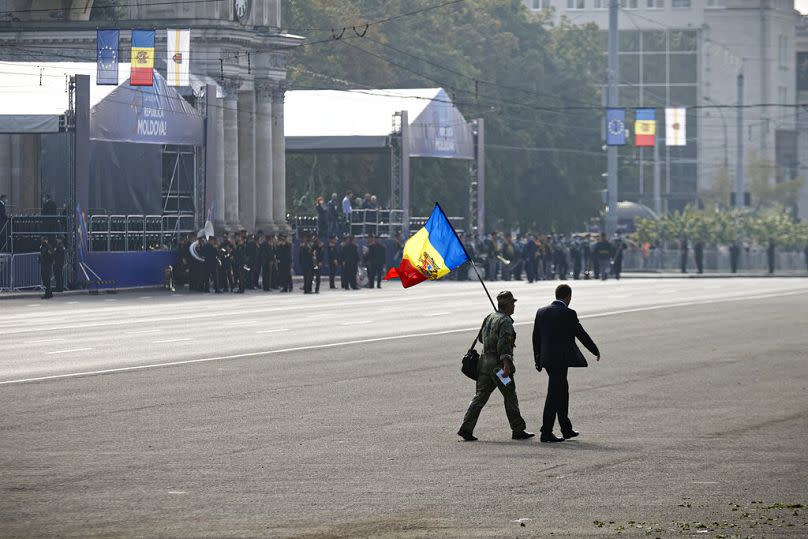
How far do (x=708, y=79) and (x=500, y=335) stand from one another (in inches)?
4751

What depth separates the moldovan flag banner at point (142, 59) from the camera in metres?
47.3

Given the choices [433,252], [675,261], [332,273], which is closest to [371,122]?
[332,273]

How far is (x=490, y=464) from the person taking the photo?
15.0 meters

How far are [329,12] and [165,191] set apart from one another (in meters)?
26.1

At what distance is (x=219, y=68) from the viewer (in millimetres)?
57656

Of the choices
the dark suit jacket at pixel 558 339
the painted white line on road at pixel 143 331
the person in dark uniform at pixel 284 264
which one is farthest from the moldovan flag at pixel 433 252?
the person in dark uniform at pixel 284 264

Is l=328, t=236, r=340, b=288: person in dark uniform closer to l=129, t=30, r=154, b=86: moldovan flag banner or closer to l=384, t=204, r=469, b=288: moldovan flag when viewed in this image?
l=129, t=30, r=154, b=86: moldovan flag banner

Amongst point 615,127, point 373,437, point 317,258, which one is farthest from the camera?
point 615,127

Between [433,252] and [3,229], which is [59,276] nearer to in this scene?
[3,229]

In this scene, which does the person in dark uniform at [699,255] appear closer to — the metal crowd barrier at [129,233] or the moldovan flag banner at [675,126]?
the moldovan flag banner at [675,126]

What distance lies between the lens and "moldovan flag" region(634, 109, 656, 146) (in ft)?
232

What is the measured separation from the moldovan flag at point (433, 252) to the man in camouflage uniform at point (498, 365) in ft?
2.69

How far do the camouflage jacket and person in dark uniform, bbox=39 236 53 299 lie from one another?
94.1 feet

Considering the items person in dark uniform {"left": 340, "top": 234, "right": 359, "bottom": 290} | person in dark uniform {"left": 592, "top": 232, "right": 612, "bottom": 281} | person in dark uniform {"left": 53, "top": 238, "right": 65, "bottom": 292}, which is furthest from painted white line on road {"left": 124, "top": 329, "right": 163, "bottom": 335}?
person in dark uniform {"left": 592, "top": 232, "right": 612, "bottom": 281}
